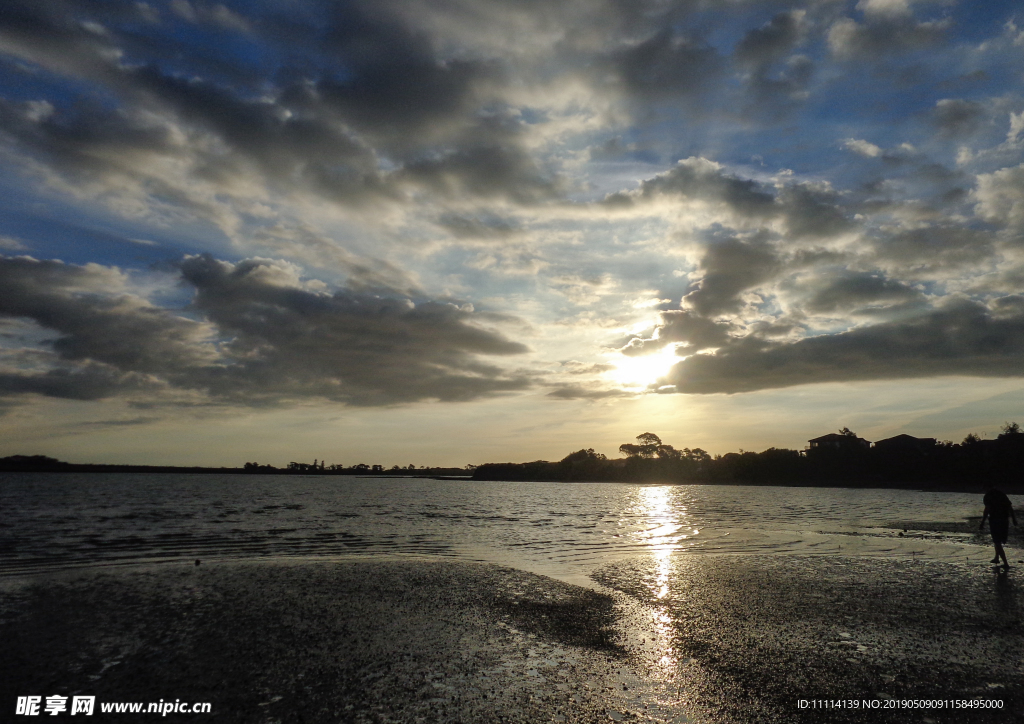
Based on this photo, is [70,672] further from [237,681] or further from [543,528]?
[543,528]

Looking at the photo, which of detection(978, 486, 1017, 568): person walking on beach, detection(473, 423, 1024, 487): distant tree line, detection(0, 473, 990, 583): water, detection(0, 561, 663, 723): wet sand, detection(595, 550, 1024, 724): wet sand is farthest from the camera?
detection(473, 423, 1024, 487): distant tree line

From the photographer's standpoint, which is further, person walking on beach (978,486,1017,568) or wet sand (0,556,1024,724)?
person walking on beach (978,486,1017,568)

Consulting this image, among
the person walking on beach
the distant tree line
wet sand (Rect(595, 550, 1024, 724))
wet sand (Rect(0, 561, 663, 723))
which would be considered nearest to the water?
the person walking on beach

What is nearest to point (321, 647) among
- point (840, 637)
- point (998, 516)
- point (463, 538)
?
point (840, 637)

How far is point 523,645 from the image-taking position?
12.5 metres

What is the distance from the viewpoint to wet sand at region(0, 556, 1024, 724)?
9.13 metres

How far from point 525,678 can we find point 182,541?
1196 inches

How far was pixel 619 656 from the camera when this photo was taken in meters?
11.5

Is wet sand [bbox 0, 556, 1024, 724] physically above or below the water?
above

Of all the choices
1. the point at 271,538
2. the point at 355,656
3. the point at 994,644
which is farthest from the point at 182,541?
the point at 994,644

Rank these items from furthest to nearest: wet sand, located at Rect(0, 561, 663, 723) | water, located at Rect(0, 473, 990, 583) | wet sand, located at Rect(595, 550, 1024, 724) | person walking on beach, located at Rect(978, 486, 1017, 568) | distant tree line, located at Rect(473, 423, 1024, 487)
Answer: distant tree line, located at Rect(473, 423, 1024, 487) → water, located at Rect(0, 473, 990, 583) → person walking on beach, located at Rect(978, 486, 1017, 568) → wet sand, located at Rect(0, 561, 663, 723) → wet sand, located at Rect(595, 550, 1024, 724)

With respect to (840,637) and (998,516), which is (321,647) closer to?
(840,637)

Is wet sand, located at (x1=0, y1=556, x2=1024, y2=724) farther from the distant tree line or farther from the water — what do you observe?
the distant tree line

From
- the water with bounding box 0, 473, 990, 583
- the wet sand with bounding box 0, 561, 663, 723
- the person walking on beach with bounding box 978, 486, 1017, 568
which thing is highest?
the person walking on beach with bounding box 978, 486, 1017, 568
